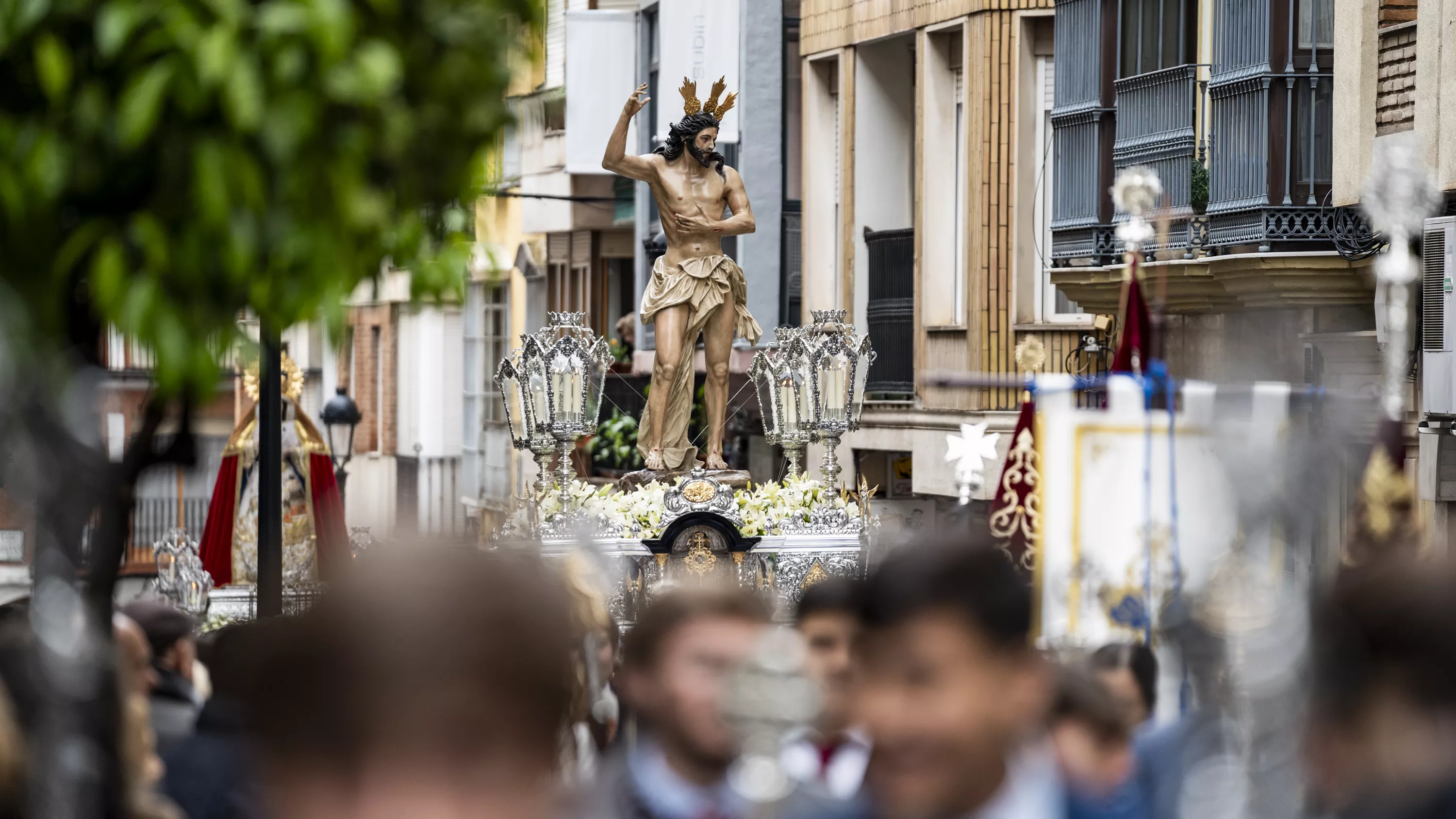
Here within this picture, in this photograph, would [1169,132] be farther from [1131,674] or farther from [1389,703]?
[1389,703]

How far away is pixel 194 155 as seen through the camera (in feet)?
11.8

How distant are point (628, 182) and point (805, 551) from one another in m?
17.5

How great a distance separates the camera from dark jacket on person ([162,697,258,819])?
14.7ft

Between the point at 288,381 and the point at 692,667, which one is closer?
the point at 692,667

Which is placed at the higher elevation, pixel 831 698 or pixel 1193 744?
pixel 831 698

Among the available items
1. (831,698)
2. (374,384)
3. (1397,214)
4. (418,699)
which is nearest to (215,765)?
(831,698)

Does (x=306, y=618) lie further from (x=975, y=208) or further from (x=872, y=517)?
(x=975, y=208)

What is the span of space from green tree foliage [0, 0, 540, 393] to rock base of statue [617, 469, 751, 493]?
33.6 ft

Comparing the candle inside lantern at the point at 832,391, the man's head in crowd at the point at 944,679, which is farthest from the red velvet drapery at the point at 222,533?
the man's head in crowd at the point at 944,679

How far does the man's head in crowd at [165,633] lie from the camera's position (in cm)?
596

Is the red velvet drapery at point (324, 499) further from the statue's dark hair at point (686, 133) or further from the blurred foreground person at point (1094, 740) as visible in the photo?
the blurred foreground person at point (1094, 740)

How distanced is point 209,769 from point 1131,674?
7.03ft

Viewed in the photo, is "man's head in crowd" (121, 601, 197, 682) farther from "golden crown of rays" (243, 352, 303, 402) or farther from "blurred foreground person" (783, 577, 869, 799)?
"golden crown of rays" (243, 352, 303, 402)

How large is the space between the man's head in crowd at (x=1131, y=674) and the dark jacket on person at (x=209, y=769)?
1.88 m
